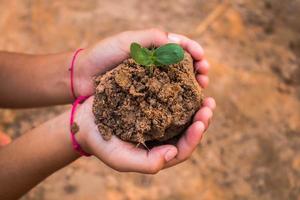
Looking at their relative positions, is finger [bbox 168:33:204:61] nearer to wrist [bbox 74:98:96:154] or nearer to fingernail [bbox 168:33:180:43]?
fingernail [bbox 168:33:180:43]

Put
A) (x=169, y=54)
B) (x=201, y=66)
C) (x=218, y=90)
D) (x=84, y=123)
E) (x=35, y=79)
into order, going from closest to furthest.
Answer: (x=169, y=54) → (x=84, y=123) → (x=201, y=66) → (x=35, y=79) → (x=218, y=90)

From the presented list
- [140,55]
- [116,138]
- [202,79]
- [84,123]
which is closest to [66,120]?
[84,123]

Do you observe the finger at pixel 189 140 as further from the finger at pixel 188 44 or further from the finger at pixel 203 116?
the finger at pixel 188 44

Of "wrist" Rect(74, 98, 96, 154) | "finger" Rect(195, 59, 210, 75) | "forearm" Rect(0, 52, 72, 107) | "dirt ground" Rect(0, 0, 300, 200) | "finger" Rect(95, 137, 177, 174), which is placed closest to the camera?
"finger" Rect(95, 137, 177, 174)

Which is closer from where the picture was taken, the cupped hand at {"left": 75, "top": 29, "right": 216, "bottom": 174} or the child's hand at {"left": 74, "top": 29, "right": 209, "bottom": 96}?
the cupped hand at {"left": 75, "top": 29, "right": 216, "bottom": 174}

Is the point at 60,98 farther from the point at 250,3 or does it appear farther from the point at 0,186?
the point at 250,3

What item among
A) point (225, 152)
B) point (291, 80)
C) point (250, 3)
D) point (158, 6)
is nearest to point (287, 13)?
point (250, 3)

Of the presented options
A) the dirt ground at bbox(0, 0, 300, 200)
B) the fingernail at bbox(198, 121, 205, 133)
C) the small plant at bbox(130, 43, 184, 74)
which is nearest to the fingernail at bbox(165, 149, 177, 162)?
the fingernail at bbox(198, 121, 205, 133)

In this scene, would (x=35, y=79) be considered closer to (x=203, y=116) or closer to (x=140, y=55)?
(x=140, y=55)
